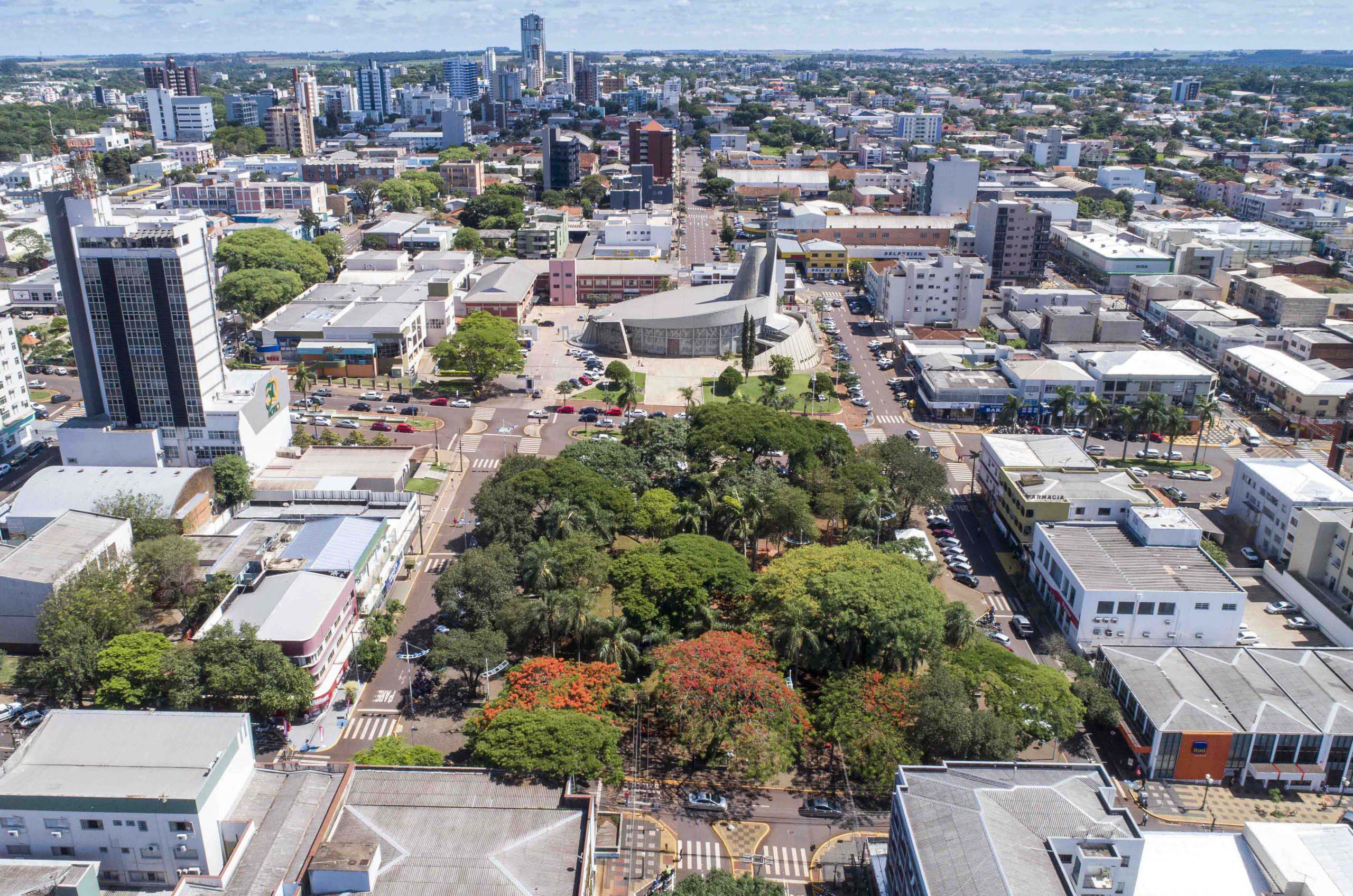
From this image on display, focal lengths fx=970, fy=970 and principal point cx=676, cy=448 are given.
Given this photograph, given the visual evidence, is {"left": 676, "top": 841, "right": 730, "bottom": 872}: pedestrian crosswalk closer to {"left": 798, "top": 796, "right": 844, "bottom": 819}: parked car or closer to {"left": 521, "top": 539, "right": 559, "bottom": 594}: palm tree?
{"left": 798, "top": 796, "right": 844, "bottom": 819}: parked car

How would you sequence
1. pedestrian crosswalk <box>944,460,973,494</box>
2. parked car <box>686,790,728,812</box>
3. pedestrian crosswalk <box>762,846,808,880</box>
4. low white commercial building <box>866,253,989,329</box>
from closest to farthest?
1. pedestrian crosswalk <box>762,846,808,880</box>
2. parked car <box>686,790,728,812</box>
3. pedestrian crosswalk <box>944,460,973,494</box>
4. low white commercial building <box>866,253,989,329</box>

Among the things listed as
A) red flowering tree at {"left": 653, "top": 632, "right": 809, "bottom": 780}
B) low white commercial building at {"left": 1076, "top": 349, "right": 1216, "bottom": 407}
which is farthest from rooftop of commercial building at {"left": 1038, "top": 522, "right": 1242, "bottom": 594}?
low white commercial building at {"left": 1076, "top": 349, "right": 1216, "bottom": 407}

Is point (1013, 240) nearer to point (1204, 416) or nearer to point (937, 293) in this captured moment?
point (937, 293)

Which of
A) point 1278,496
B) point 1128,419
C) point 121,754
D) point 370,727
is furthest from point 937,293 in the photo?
point 121,754

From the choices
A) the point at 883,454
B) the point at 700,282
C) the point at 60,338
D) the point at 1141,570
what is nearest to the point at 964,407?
the point at 883,454

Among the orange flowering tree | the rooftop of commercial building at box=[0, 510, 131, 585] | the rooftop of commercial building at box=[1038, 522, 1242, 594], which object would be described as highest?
the rooftop of commercial building at box=[0, 510, 131, 585]

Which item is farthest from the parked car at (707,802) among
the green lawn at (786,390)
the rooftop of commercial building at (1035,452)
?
the green lawn at (786,390)

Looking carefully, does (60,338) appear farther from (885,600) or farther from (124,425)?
(885,600)
